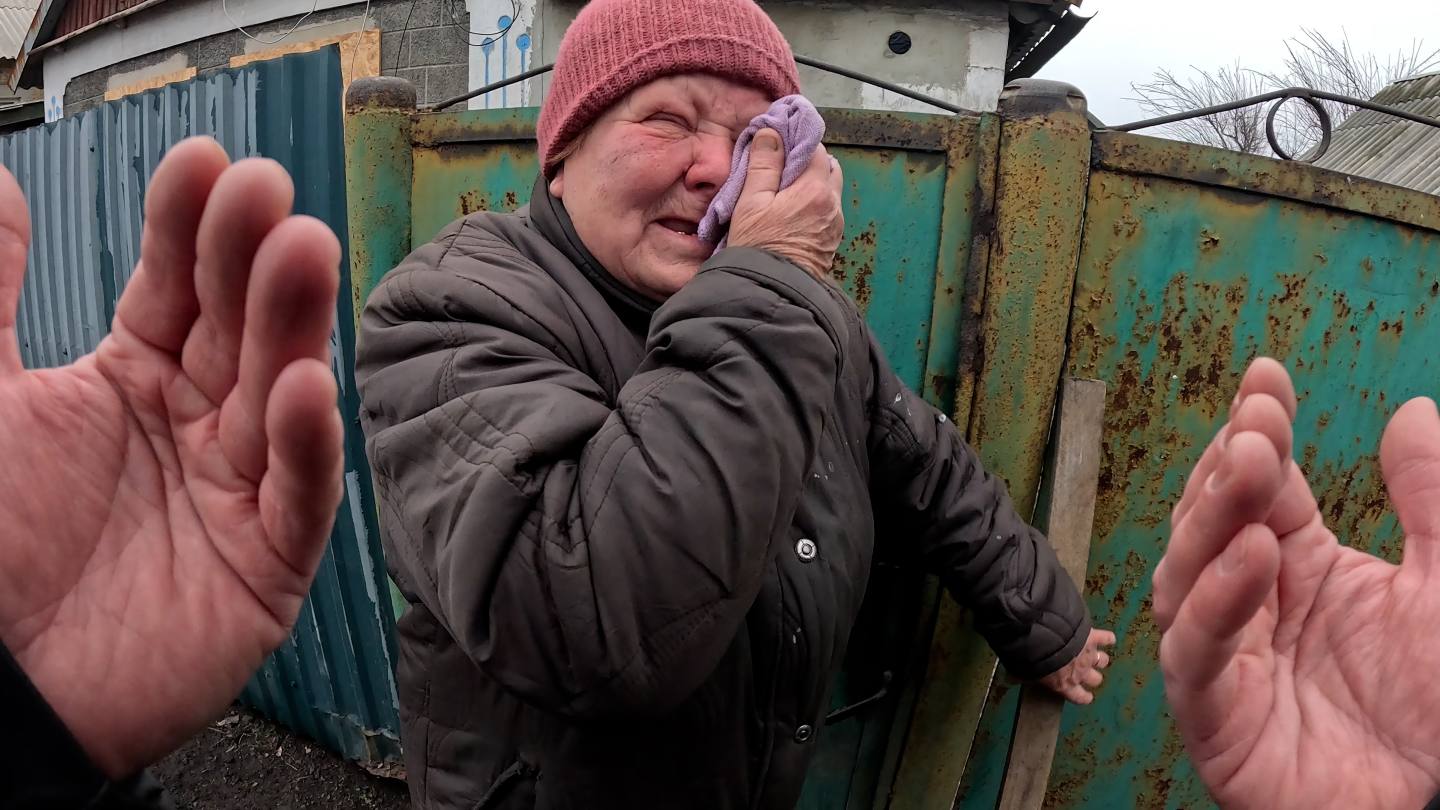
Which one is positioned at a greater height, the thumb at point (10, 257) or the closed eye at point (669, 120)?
the closed eye at point (669, 120)

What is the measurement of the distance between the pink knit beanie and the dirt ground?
258 cm

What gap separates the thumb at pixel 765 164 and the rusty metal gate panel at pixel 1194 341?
75 cm

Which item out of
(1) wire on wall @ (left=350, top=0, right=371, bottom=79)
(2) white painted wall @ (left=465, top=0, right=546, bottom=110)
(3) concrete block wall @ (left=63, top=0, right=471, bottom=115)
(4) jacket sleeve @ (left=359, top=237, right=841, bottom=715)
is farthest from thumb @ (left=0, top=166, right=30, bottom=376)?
(1) wire on wall @ (left=350, top=0, right=371, bottom=79)

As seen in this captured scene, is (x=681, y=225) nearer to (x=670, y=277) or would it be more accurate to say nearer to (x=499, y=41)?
(x=670, y=277)

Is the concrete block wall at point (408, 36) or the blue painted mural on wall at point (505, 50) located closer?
the blue painted mural on wall at point (505, 50)

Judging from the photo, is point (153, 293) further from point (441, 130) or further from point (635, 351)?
point (441, 130)

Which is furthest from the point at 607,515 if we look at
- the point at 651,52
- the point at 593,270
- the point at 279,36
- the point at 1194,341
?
the point at 279,36

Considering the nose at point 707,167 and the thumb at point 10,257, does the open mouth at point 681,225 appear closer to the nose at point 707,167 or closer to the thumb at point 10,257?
the nose at point 707,167

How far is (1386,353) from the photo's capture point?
187cm

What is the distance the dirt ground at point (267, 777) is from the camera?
3016mm

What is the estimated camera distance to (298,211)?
253 cm

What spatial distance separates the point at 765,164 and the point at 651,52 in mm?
248

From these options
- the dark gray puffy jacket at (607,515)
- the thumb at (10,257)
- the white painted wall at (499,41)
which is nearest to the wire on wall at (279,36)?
the white painted wall at (499,41)

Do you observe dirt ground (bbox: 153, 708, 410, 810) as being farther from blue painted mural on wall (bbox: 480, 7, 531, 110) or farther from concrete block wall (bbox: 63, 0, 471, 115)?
concrete block wall (bbox: 63, 0, 471, 115)
